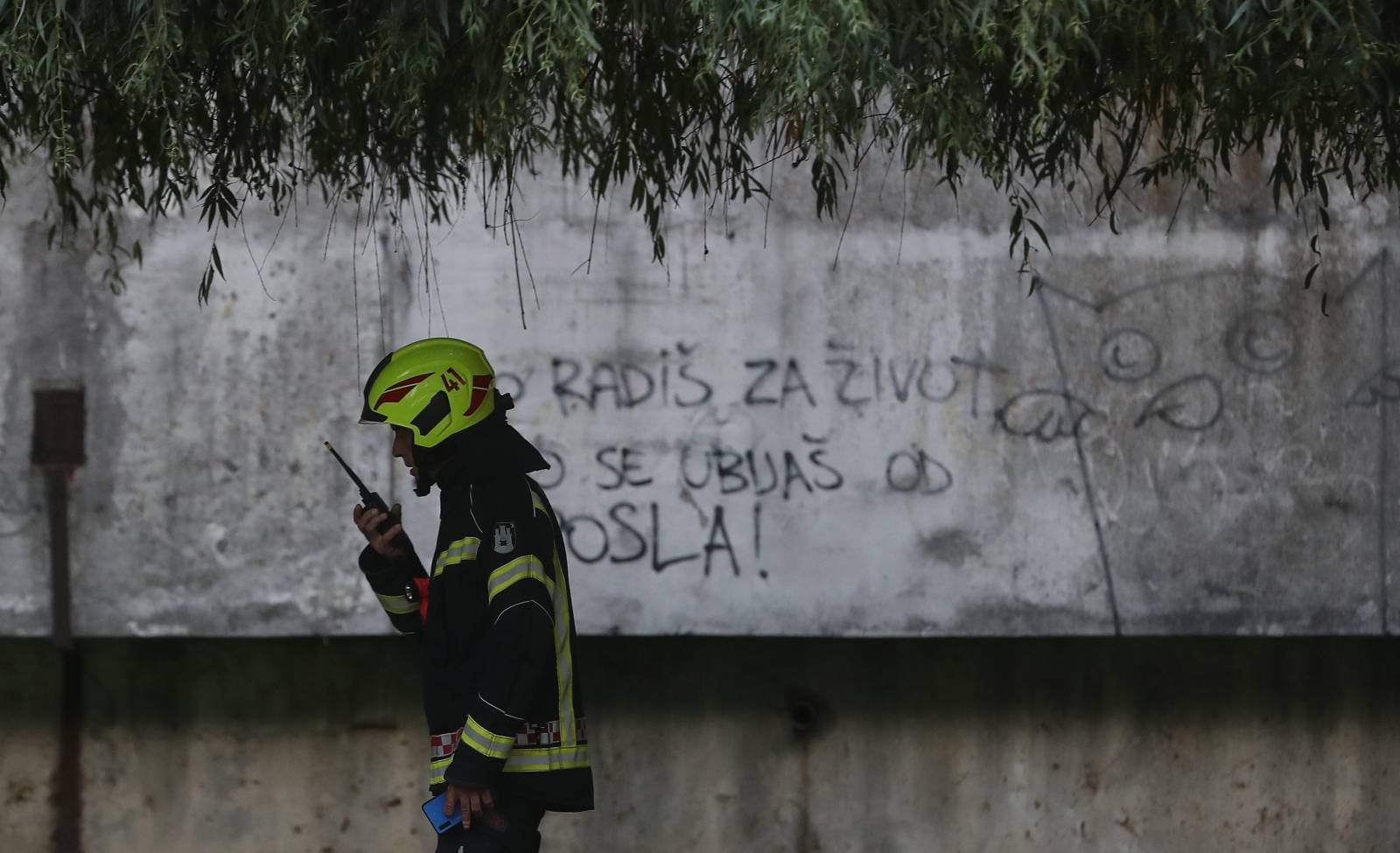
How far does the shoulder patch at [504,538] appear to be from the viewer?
10.2 ft

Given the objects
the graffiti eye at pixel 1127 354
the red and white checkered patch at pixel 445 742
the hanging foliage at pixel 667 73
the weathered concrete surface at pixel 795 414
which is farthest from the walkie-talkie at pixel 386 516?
the graffiti eye at pixel 1127 354

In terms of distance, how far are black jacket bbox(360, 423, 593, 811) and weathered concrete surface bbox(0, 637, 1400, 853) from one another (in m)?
2.53

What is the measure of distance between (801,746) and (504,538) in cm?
295

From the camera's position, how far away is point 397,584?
132 inches

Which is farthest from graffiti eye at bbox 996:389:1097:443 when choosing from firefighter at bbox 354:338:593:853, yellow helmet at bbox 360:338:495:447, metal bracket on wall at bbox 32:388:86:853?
metal bracket on wall at bbox 32:388:86:853

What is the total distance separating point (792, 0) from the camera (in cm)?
240

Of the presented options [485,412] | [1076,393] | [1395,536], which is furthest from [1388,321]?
[485,412]

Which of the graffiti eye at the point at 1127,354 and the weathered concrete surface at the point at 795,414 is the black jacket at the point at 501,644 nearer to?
the weathered concrete surface at the point at 795,414

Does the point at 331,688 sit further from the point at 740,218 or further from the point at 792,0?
the point at 792,0

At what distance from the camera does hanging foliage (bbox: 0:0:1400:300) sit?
2453mm

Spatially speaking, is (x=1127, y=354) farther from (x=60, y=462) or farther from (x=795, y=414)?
(x=60, y=462)

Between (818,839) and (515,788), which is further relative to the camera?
(818,839)

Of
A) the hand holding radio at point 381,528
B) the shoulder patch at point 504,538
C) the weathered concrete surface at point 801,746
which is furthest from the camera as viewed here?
the weathered concrete surface at point 801,746

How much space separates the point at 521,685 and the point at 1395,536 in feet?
12.9
